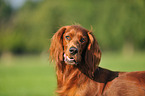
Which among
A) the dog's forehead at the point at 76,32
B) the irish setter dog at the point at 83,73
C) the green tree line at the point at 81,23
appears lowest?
the irish setter dog at the point at 83,73

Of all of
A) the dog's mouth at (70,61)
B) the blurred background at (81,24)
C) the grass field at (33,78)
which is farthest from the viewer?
the blurred background at (81,24)

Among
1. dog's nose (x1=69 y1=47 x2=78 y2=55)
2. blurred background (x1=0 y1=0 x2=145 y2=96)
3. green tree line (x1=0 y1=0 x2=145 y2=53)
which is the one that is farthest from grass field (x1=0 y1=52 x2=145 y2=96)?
green tree line (x1=0 y1=0 x2=145 y2=53)

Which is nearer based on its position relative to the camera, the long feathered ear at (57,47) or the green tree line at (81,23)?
the long feathered ear at (57,47)

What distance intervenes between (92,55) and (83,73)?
0.39 meters

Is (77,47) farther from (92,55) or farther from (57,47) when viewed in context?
(57,47)

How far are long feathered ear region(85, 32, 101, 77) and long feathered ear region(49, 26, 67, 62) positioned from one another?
1.72 feet

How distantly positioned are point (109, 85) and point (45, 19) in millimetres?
33195

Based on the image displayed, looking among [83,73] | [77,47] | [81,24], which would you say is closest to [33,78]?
[83,73]

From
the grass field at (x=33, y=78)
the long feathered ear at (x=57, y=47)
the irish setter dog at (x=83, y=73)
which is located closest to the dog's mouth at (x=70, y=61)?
the irish setter dog at (x=83, y=73)

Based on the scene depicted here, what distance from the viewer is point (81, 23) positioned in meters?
33.8

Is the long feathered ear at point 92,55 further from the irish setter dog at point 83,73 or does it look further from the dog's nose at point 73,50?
the dog's nose at point 73,50

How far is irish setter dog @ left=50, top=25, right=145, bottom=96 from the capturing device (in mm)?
3730

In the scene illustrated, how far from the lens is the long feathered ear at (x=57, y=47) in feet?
13.3

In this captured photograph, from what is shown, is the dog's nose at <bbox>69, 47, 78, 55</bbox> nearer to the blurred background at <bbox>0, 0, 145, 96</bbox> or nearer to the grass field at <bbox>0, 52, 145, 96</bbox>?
the grass field at <bbox>0, 52, 145, 96</bbox>
